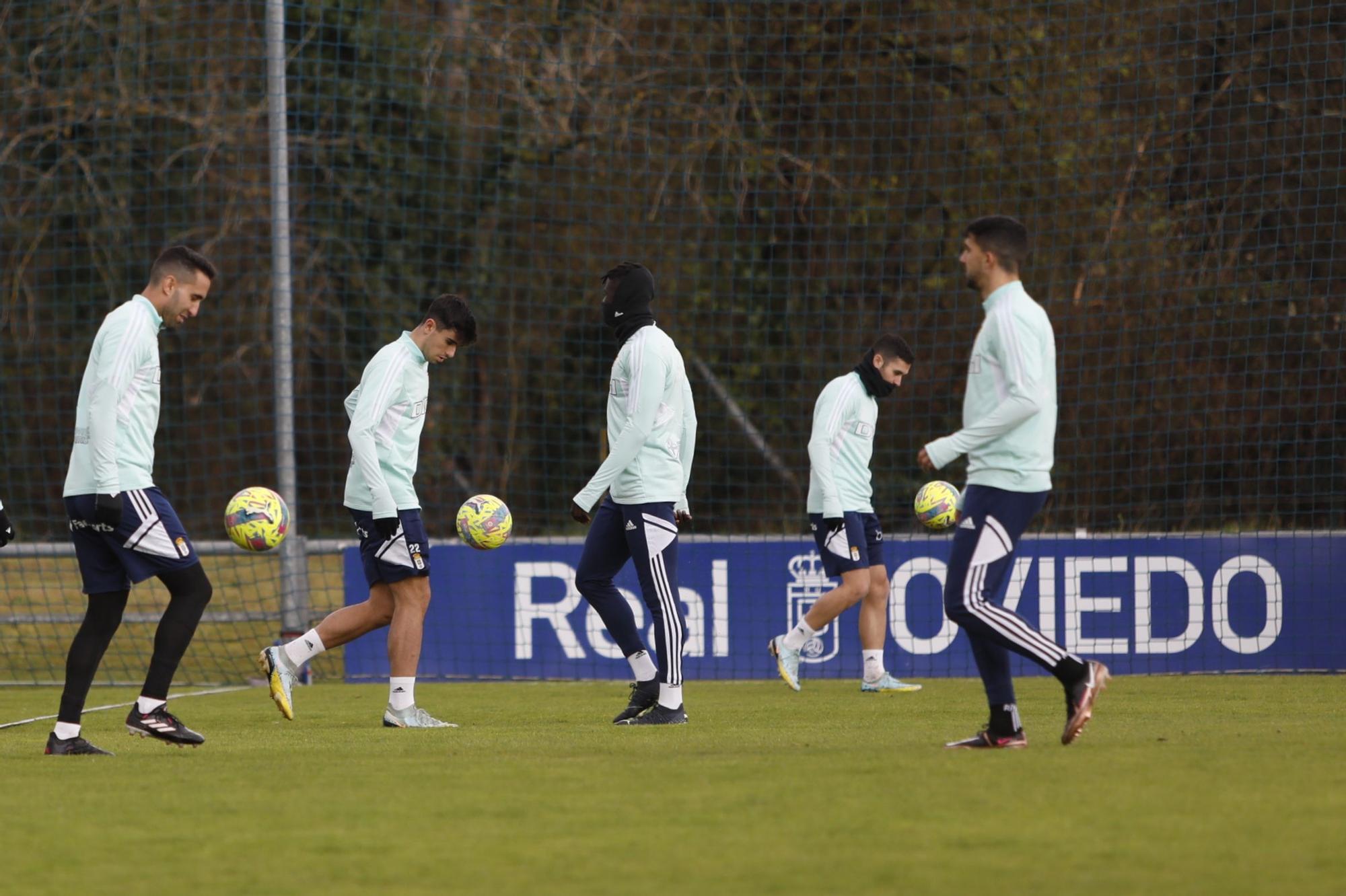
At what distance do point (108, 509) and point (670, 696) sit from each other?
2.87m

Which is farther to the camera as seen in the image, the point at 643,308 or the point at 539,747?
the point at 643,308

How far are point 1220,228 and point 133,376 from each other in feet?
43.5

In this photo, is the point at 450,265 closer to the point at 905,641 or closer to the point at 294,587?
the point at 294,587

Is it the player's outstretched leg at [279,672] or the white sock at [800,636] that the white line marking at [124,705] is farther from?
the white sock at [800,636]

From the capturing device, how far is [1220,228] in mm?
17766

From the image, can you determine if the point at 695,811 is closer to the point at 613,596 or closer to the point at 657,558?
the point at 657,558

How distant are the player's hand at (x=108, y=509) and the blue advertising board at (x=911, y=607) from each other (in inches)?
214

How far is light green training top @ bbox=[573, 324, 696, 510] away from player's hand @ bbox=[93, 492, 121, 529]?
218 cm

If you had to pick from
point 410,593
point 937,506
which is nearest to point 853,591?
point 937,506

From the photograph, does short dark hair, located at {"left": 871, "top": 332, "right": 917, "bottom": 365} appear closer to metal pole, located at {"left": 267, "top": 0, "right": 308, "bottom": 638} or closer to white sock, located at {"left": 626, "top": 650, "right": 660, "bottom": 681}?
white sock, located at {"left": 626, "top": 650, "right": 660, "bottom": 681}

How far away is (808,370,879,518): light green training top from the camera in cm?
1088

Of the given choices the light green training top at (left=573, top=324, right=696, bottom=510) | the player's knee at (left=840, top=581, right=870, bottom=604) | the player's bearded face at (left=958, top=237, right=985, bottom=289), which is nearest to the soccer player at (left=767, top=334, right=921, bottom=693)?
the player's knee at (left=840, top=581, right=870, bottom=604)

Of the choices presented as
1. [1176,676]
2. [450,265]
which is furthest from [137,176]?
[1176,676]

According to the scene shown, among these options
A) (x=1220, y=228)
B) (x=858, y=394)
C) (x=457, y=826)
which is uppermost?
(x=1220, y=228)
